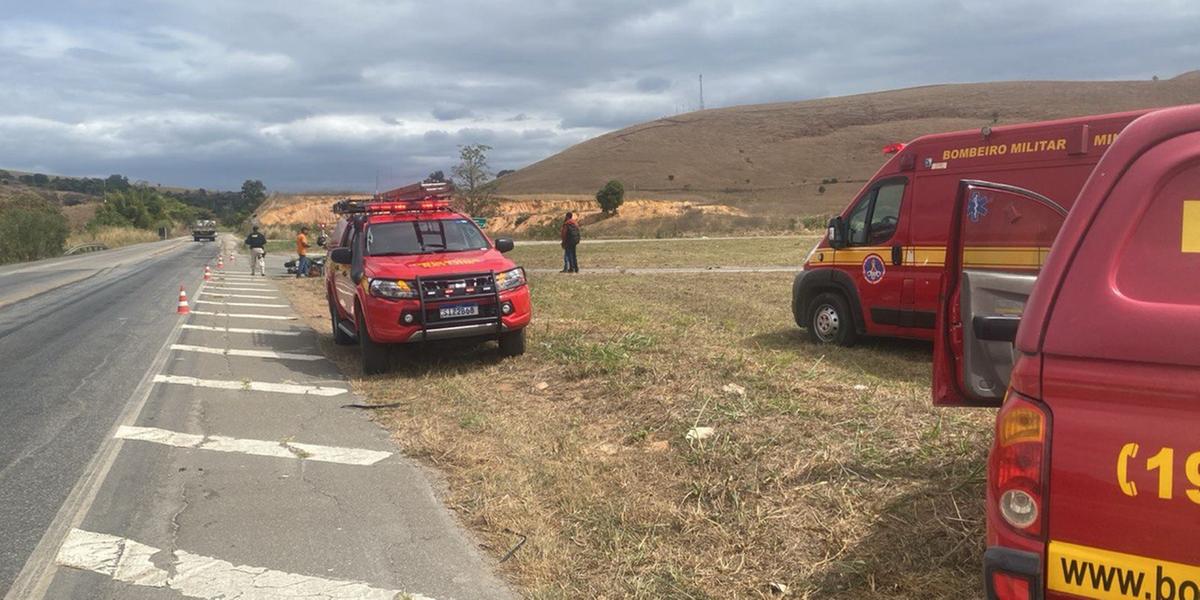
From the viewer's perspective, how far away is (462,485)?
532 centimetres

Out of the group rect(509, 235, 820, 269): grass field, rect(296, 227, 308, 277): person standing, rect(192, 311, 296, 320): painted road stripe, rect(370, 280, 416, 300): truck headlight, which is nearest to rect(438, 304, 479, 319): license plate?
rect(370, 280, 416, 300): truck headlight

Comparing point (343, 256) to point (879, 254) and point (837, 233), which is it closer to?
point (837, 233)

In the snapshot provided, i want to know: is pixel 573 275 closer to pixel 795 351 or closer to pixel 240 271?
pixel 795 351

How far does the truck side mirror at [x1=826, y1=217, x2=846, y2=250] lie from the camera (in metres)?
9.58

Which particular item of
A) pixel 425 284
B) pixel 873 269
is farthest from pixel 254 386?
pixel 873 269

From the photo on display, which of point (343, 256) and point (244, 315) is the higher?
point (343, 256)

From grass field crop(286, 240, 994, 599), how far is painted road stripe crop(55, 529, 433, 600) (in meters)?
0.81

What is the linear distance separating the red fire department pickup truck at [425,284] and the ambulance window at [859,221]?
3.83 meters

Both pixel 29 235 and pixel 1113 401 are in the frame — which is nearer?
pixel 1113 401

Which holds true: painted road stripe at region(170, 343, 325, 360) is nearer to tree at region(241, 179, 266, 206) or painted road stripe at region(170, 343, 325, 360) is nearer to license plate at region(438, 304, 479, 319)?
license plate at region(438, 304, 479, 319)

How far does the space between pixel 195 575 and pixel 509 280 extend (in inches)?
206

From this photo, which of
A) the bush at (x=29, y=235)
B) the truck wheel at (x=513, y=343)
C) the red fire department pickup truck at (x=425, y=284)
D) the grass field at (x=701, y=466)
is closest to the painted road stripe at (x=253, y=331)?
the red fire department pickup truck at (x=425, y=284)

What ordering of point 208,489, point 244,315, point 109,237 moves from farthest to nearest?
point 109,237 → point 244,315 → point 208,489

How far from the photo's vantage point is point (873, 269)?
9.16 m
